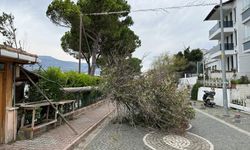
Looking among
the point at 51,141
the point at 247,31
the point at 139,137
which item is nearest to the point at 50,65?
the point at 51,141

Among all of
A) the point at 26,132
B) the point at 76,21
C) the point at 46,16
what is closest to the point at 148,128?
the point at 26,132

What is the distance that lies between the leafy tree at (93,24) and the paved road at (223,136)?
39.8ft

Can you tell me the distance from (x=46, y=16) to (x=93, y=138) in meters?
→ 19.8

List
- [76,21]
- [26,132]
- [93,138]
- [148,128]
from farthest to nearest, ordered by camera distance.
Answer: [76,21], [148,128], [93,138], [26,132]

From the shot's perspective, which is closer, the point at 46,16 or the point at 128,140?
the point at 128,140

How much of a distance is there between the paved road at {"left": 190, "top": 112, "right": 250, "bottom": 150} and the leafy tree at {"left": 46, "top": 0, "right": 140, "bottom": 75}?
12.1 metres

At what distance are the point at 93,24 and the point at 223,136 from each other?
20016mm

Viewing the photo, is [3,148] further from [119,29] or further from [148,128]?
[119,29]

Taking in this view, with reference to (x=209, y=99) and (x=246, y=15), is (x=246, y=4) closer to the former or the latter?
(x=246, y=15)

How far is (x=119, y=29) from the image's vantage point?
31234mm

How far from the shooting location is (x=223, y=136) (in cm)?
1082

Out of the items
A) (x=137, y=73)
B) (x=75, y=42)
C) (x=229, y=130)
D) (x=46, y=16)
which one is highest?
(x=46, y=16)

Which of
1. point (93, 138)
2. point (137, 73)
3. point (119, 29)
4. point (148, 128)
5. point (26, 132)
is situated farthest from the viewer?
point (119, 29)

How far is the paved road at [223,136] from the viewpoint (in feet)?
29.7
